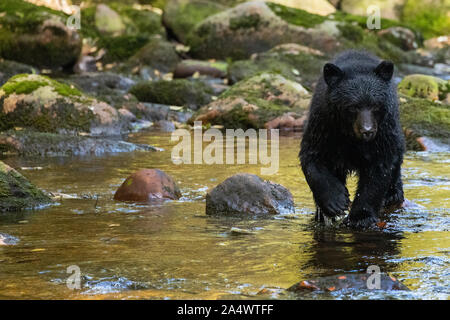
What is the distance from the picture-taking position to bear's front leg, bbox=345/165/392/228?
6.71m

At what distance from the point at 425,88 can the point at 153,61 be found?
10685mm

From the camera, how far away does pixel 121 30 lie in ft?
97.7

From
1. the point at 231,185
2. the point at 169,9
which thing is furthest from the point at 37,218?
the point at 169,9

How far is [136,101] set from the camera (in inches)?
674

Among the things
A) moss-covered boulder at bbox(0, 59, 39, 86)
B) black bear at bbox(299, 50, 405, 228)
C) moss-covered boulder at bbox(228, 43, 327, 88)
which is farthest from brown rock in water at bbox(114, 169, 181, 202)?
moss-covered boulder at bbox(0, 59, 39, 86)

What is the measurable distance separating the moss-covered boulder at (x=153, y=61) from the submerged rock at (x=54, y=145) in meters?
11.6

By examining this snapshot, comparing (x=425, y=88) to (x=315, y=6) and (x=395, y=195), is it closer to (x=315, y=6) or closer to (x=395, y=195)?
(x=395, y=195)

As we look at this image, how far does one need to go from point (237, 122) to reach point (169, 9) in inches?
662

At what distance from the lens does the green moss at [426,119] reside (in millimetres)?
12469

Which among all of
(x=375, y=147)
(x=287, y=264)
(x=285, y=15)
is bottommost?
(x=287, y=264)

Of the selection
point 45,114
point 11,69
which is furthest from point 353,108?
point 11,69

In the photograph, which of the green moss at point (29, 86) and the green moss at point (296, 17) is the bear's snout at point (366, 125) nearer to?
the green moss at point (29, 86)

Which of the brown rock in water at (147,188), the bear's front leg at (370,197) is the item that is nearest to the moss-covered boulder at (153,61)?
A: the brown rock in water at (147,188)

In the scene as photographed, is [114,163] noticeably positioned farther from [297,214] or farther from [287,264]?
[287,264]
